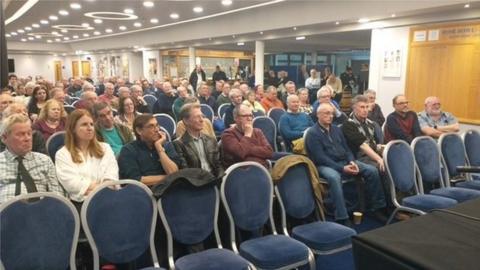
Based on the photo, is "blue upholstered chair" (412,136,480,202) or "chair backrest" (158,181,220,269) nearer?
"chair backrest" (158,181,220,269)

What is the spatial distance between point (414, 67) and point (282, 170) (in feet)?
18.6

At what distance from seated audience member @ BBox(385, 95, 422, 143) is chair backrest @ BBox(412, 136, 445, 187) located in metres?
0.85

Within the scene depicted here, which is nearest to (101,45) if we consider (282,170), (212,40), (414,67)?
(212,40)

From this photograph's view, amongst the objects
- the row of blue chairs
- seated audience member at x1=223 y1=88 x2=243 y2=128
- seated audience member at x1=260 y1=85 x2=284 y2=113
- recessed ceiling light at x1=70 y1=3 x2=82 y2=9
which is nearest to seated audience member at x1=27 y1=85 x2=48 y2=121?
seated audience member at x1=223 y1=88 x2=243 y2=128

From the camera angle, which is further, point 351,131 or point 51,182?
point 351,131

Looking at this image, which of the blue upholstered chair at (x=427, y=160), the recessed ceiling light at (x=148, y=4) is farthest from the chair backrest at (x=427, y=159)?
the recessed ceiling light at (x=148, y=4)

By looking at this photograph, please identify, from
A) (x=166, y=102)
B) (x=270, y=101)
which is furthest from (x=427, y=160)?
(x=166, y=102)

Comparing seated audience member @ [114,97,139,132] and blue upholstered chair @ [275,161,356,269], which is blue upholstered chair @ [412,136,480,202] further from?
seated audience member @ [114,97,139,132]

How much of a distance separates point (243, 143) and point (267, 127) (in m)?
1.63

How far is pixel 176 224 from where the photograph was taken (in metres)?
2.32

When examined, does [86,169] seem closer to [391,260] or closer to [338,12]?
[391,260]

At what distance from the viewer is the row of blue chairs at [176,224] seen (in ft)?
6.24

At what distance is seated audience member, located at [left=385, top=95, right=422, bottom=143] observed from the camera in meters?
4.60

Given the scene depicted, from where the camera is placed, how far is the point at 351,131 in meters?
4.12
